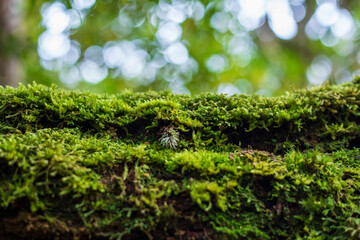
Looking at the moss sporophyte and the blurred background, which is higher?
the blurred background

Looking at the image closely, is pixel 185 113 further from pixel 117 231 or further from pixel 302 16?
pixel 302 16

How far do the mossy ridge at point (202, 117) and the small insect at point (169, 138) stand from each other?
0.05 meters

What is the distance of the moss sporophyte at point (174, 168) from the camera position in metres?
1.33

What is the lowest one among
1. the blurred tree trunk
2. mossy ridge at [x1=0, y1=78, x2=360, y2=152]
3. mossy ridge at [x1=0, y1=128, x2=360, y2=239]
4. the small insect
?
mossy ridge at [x1=0, y1=128, x2=360, y2=239]

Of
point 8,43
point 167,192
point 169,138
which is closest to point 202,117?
point 169,138

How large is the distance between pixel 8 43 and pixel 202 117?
5309 mm

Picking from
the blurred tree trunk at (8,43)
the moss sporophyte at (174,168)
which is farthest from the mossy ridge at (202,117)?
the blurred tree trunk at (8,43)

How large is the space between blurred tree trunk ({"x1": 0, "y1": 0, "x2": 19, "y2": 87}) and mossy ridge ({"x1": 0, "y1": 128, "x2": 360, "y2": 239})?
4740 mm

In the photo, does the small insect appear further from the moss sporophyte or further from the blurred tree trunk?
the blurred tree trunk

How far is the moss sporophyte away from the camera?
1.33 m

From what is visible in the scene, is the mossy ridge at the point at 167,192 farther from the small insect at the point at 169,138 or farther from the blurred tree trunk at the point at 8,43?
the blurred tree trunk at the point at 8,43

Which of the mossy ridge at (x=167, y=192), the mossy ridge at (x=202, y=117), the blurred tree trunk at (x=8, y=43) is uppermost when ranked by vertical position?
the blurred tree trunk at (x=8, y=43)

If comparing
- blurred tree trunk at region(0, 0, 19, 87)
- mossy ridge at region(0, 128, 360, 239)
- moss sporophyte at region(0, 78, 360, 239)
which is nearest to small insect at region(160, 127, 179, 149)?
moss sporophyte at region(0, 78, 360, 239)

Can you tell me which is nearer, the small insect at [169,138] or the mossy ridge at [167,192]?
the mossy ridge at [167,192]
